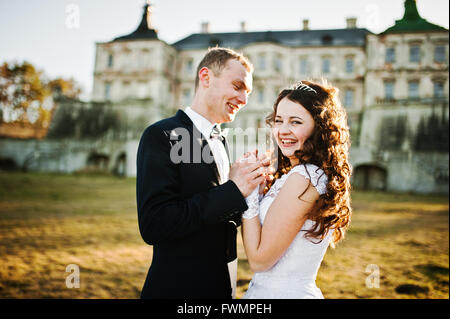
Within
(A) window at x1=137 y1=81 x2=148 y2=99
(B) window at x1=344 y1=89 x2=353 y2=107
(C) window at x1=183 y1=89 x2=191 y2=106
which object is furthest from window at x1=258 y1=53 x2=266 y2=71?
(A) window at x1=137 y1=81 x2=148 y2=99

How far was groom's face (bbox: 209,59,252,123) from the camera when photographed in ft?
7.05

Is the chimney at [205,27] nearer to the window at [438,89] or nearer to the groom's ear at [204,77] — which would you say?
the window at [438,89]

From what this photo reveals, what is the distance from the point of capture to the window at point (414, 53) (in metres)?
27.0

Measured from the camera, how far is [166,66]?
36.1 metres

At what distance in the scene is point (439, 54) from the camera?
2545cm

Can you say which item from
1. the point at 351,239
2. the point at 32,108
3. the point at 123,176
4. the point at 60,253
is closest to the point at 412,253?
the point at 351,239

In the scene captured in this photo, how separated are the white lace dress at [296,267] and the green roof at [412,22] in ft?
101

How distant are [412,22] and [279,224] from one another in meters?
32.4

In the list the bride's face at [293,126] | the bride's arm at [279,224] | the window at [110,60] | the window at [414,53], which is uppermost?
the window at [110,60]

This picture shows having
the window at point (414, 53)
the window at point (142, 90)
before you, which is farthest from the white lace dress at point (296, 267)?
the window at point (142, 90)

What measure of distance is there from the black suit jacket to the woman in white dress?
24 centimetres

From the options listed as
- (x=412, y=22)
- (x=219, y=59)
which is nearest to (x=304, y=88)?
(x=219, y=59)

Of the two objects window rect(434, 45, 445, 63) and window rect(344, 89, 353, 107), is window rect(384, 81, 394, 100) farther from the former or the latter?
window rect(434, 45, 445, 63)

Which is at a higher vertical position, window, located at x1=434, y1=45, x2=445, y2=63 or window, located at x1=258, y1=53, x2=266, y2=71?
window, located at x1=258, y1=53, x2=266, y2=71
